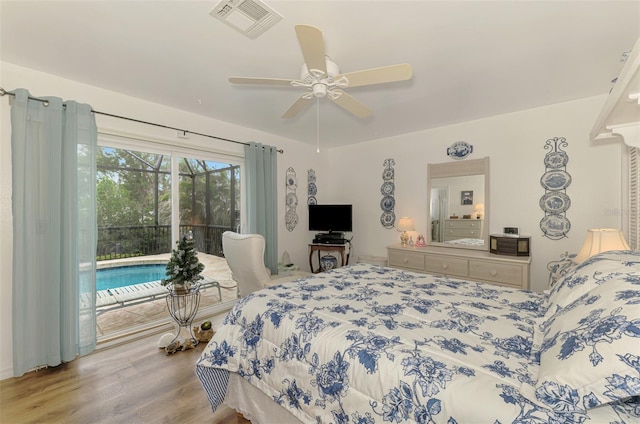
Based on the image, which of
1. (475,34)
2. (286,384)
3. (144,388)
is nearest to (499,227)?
(475,34)

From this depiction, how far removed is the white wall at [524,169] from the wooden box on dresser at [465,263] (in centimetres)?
47

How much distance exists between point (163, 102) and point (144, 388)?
8.84 feet

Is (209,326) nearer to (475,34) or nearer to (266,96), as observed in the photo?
(266,96)

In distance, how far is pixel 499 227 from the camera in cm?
342

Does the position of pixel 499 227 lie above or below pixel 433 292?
above

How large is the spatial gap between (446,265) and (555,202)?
1339mm

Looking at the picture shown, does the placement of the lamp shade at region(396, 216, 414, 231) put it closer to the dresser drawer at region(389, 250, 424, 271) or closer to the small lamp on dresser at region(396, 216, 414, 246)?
the small lamp on dresser at region(396, 216, 414, 246)

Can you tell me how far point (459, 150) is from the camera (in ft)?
12.1

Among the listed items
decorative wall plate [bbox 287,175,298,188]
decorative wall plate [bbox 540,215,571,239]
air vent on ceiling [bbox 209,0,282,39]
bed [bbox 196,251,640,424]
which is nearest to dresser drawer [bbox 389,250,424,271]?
decorative wall plate [bbox 540,215,571,239]

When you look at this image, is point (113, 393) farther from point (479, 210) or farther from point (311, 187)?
point (479, 210)

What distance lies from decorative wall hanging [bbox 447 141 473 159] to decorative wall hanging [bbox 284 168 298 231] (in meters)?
2.34

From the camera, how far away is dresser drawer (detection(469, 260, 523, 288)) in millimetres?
2891

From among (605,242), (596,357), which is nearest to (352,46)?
(596,357)

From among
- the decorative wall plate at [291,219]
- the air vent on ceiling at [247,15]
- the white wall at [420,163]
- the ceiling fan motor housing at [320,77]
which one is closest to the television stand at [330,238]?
the white wall at [420,163]
